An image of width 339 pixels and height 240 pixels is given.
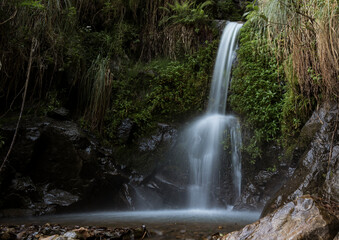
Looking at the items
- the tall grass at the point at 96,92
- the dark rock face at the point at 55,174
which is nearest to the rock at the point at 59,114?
the dark rock face at the point at 55,174

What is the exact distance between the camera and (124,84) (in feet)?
21.0

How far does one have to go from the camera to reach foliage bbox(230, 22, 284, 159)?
4.71m

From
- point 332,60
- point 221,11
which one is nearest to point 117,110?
point 332,60

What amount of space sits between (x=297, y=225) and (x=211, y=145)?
3.39 meters

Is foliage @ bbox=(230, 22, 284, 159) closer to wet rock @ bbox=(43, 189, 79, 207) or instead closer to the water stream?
the water stream

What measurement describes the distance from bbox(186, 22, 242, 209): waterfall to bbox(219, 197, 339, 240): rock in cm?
268

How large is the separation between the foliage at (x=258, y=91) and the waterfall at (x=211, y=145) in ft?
0.94

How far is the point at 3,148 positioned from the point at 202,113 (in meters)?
3.90

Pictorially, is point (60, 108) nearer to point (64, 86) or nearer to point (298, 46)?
point (64, 86)

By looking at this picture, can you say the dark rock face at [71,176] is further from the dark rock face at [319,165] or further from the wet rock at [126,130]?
the dark rock face at [319,165]

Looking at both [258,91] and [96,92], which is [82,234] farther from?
[258,91]

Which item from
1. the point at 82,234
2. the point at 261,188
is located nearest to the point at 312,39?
the point at 261,188

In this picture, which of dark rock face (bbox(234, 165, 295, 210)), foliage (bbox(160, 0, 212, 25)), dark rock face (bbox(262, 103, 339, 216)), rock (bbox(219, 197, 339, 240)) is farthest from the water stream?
rock (bbox(219, 197, 339, 240))

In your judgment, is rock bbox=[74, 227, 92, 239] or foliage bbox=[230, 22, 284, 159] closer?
rock bbox=[74, 227, 92, 239]
